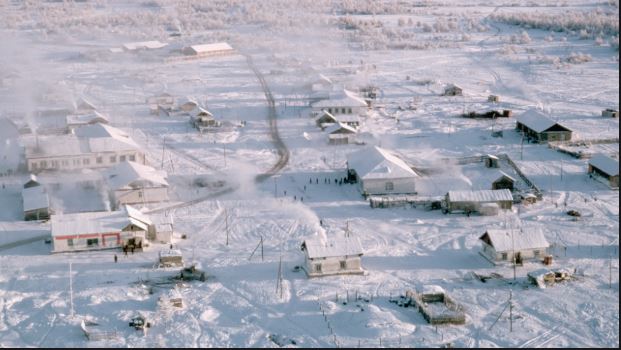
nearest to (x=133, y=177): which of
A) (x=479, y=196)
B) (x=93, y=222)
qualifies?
(x=93, y=222)

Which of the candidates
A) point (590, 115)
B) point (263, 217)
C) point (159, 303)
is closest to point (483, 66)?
point (590, 115)

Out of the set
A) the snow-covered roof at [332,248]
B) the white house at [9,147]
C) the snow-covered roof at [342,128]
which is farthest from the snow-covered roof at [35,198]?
the snow-covered roof at [342,128]

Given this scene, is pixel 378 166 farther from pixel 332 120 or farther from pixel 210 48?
pixel 210 48

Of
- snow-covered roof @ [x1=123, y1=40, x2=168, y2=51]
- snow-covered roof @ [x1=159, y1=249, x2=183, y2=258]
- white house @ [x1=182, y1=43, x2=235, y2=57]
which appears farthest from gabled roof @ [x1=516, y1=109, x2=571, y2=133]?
snow-covered roof @ [x1=123, y1=40, x2=168, y2=51]

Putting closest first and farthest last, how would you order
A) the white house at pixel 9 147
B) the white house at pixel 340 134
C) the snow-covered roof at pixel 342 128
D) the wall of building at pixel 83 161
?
1. the wall of building at pixel 83 161
2. the white house at pixel 9 147
3. the white house at pixel 340 134
4. the snow-covered roof at pixel 342 128

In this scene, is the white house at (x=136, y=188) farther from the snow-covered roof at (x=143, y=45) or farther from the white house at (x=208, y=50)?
the snow-covered roof at (x=143, y=45)

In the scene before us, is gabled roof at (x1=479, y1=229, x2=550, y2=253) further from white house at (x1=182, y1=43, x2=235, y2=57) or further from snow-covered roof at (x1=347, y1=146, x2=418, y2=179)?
white house at (x1=182, y1=43, x2=235, y2=57)

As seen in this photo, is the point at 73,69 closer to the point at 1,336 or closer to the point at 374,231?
the point at 374,231
